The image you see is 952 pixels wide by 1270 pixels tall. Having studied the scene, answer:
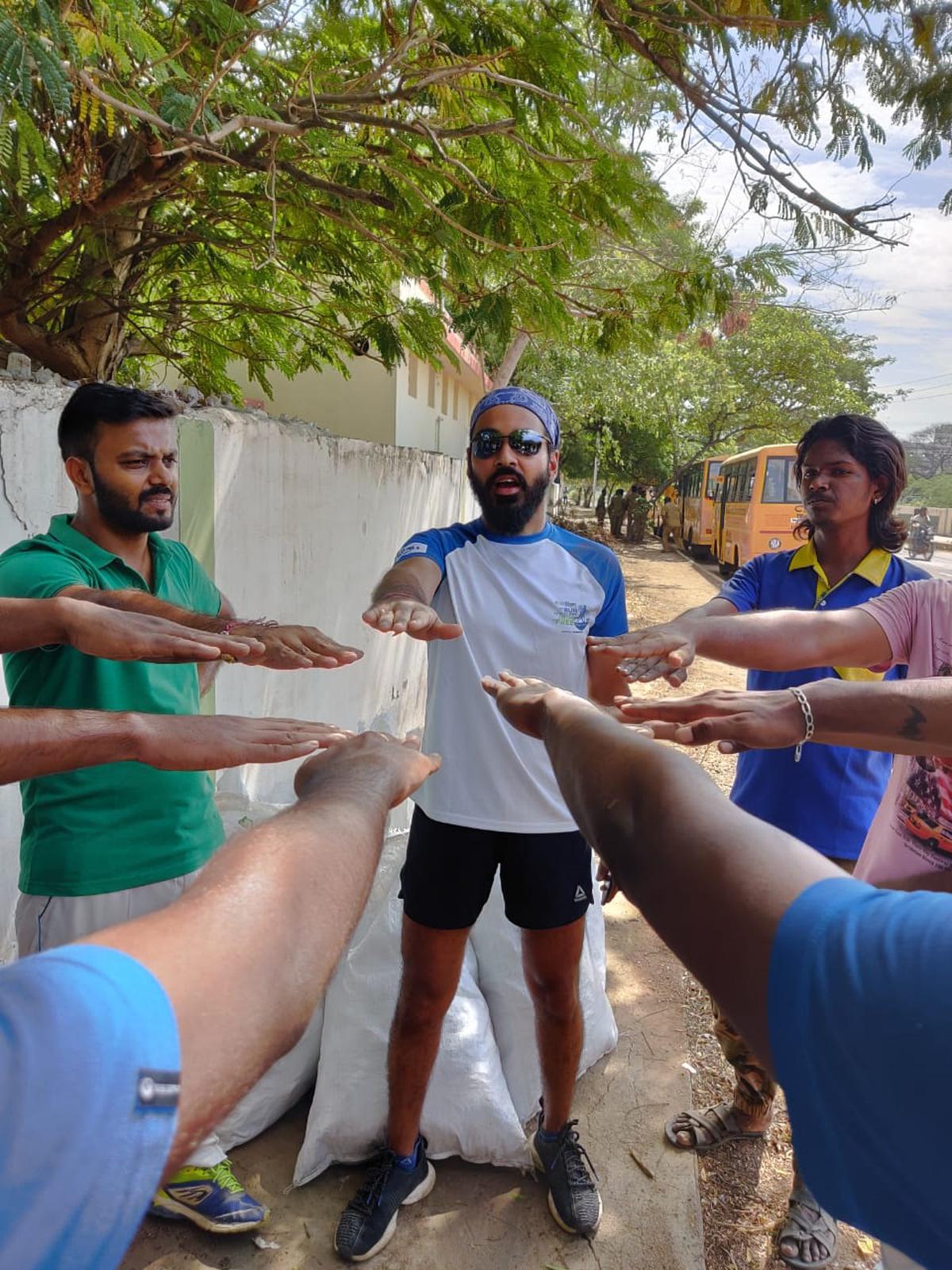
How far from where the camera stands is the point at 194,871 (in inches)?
85.5

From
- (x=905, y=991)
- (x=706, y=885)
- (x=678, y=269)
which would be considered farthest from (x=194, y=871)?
(x=678, y=269)

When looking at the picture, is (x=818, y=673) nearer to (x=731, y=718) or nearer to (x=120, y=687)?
(x=731, y=718)

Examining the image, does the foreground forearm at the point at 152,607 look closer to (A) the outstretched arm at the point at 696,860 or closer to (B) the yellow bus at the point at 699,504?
(A) the outstretched arm at the point at 696,860

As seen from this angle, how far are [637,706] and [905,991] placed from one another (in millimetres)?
1216

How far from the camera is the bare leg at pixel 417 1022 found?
236 cm

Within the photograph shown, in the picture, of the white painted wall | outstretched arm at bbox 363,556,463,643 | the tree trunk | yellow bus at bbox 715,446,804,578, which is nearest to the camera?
outstretched arm at bbox 363,556,463,643

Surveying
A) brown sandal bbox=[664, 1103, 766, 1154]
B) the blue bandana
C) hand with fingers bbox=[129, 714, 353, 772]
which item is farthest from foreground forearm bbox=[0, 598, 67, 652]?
brown sandal bbox=[664, 1103, 766, 1154]

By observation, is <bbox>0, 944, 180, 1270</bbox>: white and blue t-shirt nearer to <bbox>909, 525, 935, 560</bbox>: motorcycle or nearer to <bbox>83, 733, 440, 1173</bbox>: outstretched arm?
<bbox>83, 733, 440, 1173</bbox>: outstretched arm

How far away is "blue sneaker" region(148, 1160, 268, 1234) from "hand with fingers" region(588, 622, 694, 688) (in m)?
1.72

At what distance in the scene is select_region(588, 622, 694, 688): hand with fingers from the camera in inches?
88.7

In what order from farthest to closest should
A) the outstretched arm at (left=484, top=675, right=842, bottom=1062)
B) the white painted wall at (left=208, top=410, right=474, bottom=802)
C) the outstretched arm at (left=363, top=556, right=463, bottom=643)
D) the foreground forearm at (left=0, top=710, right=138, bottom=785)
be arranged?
the white painted wall at (left=208, top=410, right=474, bottom=802), the outstretched arm at (left=363, top=556, right=463, bottom=643), the foreground forearm at (left=0, top=710, right=138, bottom=785), the outstretched arm at (left=484, top=675, right=842, bottom=1062)

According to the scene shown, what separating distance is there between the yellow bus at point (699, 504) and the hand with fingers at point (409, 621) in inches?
769

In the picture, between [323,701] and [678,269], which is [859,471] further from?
[323,701]

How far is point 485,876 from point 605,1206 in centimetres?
103
